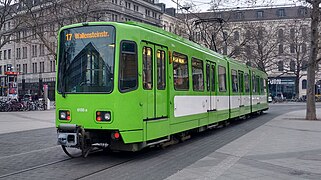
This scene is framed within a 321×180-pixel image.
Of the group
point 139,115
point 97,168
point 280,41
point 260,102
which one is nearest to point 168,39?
point 139,115

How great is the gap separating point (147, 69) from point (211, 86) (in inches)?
221

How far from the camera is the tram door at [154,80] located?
9.10 m

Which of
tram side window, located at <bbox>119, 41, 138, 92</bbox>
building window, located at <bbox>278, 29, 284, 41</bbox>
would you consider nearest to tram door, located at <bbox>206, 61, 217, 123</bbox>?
tram side window, located at <bbox>119, 41, 138, 92</bbox>

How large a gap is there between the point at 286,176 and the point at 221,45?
34894 mm

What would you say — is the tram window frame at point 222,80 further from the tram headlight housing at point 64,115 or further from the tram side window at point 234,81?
the tram headlight housing at point 64,115

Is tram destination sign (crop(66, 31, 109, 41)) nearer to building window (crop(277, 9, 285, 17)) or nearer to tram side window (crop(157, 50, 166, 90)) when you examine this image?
tram side window (crop(157, 50, 166, 90))

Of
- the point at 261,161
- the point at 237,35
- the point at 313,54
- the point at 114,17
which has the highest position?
the point at 114,17

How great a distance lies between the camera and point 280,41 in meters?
48.9

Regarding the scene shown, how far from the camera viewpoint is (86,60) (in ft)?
29.0

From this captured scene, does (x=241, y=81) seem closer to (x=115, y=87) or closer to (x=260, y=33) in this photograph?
(x=115, y=87)

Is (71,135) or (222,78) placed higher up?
(222,78)

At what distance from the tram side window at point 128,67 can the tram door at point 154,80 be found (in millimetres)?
323

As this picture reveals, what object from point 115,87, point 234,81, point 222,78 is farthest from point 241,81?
point 115,87

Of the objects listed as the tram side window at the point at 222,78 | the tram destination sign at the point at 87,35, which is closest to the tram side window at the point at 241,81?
the tram side window at the point at 222,78
